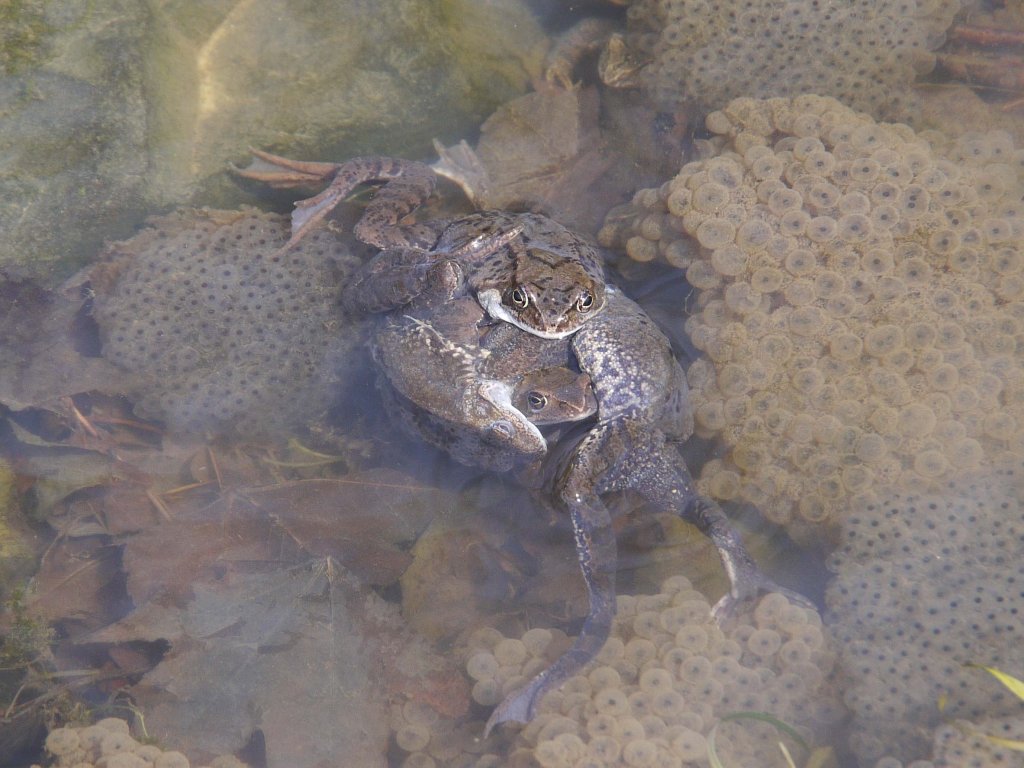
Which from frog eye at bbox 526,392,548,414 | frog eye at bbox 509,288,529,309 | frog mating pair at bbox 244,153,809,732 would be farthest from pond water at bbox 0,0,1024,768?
frog eye at bbox 509,288,529,309

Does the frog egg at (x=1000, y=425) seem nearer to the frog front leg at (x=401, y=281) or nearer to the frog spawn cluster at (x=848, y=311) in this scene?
the frog spawn cluster at (x=848, y=311)

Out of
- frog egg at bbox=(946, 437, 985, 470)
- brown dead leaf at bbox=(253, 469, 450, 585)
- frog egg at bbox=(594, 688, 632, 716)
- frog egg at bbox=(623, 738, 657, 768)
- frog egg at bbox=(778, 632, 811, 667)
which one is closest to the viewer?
frog egg at bbox=(623, 738, 657, 768)

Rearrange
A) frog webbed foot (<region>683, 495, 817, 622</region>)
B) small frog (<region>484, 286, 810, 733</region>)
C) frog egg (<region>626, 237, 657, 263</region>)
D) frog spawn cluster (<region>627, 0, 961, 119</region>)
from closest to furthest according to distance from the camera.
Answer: frog webbed foot (<region>683, 495, 817, 622</region>)
small frog (<region>484, 286, 810, 733</region>)
frog egg (<region>626, 237, 657, 263</region>)
frog spawn cluster (<region>627, 0, 961, 119</region>)

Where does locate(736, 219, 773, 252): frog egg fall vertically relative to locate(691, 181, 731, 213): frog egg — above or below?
below

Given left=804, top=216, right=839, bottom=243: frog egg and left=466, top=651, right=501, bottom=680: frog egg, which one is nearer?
left=466, top=651, right=501, bottom=680: frog egg

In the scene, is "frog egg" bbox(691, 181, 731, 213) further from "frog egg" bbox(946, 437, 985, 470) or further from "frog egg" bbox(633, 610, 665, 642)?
"frog egg" bbox(633, 610, 665, 642)

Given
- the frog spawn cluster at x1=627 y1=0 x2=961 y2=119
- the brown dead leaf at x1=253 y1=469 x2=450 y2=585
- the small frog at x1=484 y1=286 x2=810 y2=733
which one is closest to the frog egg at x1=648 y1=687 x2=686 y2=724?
the small frog at x1=484 y1=286 x2=810 y2=733

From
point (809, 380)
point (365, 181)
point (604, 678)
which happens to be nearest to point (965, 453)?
point (809, 380)

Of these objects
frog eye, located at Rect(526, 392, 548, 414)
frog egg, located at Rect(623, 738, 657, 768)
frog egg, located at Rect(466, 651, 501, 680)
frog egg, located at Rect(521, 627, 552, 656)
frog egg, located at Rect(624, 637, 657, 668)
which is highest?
frog eye, located at Rect(526, 392, 548, 414)

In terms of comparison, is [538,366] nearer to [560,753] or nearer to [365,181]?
[365,181]
